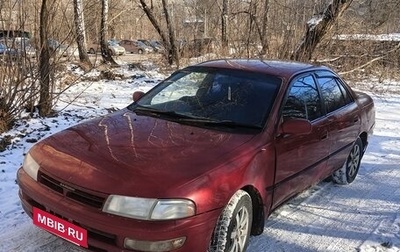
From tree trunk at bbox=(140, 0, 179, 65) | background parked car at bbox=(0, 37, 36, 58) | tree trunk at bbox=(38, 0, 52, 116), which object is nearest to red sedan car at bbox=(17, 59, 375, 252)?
background parked car at bbox=(0, 37, 36, 58)

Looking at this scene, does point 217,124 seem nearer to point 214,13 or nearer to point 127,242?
point 127,242

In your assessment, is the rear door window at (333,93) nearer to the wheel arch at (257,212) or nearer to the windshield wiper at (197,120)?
the windshield wiper at (197,120)

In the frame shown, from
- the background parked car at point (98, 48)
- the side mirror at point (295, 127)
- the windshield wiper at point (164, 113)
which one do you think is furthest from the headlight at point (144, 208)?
the background parked car at point (98, 48)

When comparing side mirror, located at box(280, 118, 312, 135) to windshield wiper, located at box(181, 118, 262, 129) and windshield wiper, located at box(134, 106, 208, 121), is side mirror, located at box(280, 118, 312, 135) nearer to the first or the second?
windshield wiper, located at box(181, 118, 262, 129)

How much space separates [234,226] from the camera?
3.00 m

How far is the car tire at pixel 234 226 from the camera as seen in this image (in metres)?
2.83

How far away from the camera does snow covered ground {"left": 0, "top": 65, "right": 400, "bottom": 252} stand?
3.50 metres

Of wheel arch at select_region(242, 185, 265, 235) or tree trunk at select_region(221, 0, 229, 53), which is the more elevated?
tree trunk at select_region(221, 0, 229, 53)

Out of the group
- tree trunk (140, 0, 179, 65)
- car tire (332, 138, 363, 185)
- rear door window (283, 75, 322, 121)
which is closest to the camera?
rear door window (283, 75, 322, 121)

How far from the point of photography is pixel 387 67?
50.0 feet

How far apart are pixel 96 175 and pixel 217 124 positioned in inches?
47.3

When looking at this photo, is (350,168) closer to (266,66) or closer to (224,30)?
(266,66)

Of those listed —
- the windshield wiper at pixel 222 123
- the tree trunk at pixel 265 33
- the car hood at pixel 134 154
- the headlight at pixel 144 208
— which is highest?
the tree trunk at pixel 265 33

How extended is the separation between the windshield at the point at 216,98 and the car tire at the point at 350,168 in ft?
6.07
